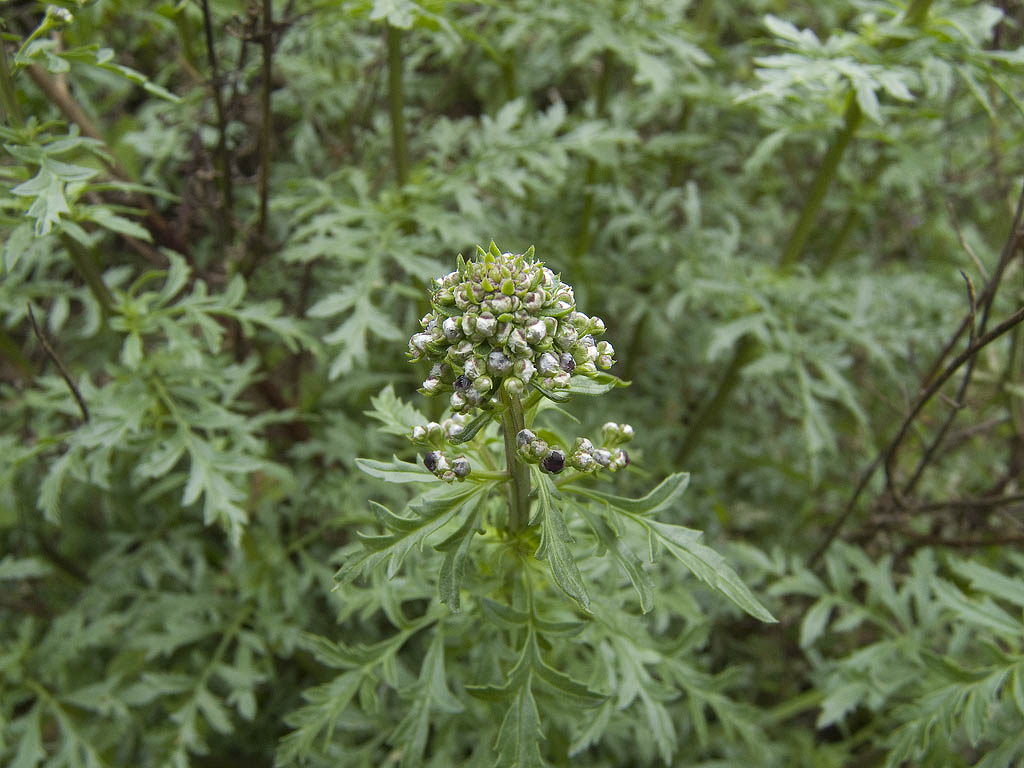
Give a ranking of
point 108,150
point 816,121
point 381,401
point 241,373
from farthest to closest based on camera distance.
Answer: point 108,150
point 816,121
point 241,373
point 381,401

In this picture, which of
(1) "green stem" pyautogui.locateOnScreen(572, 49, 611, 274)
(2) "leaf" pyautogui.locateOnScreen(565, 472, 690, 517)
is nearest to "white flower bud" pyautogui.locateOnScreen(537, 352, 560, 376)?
(2) "leaf" pyautogui.locateOnScreen(565, 472, 690, 517)

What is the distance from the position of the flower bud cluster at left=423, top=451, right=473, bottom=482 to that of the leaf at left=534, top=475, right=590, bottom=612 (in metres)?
0.20

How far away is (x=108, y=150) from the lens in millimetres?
3412

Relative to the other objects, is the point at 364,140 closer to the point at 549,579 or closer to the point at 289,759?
the point at 549,579

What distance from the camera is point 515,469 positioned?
6.34 feet

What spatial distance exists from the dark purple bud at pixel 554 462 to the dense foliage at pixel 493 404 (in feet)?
0.06

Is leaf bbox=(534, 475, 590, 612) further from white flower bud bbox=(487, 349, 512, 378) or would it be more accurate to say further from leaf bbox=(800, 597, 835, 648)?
leaf bbox=(800, 597, 835, 648)

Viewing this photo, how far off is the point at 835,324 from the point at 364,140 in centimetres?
256

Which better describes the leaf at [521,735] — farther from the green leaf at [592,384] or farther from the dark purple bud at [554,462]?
the green leaf at [592,384]

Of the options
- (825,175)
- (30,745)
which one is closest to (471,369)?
(825,175)

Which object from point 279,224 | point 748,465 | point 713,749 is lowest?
point 713,749

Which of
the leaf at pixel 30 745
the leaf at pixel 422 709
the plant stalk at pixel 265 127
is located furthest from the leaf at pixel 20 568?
the leaf at pixel 422 709

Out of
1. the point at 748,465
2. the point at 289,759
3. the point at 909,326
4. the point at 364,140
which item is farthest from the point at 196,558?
the point at 909,326

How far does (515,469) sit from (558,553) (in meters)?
0.29
